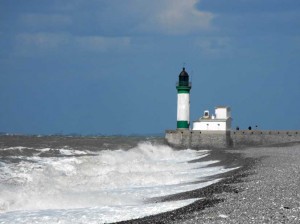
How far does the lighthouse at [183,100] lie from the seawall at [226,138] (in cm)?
108

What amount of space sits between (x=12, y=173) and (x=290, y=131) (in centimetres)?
2650

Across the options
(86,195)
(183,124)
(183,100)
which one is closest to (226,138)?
(183,124)

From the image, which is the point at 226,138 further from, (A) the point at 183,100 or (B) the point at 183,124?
(A) the point at 183,100

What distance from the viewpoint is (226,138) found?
1604 inches

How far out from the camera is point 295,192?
11.2 meters

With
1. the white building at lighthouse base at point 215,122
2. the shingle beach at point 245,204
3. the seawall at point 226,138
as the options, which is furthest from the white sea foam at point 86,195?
the white building at lighthouse base at point 215,122

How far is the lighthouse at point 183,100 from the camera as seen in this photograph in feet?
139

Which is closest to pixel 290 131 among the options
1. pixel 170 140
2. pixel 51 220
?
pixel 170 140

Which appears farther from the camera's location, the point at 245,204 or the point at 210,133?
the point at 210,133

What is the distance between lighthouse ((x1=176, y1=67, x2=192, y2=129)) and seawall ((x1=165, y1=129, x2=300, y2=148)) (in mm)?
1077

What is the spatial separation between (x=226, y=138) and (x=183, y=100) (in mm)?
4420

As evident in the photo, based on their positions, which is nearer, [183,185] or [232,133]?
[183,185]

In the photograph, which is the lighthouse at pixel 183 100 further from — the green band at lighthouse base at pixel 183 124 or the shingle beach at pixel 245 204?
the shingle beach at pixel 245 204

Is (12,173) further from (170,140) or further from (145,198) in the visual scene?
(170,140)
